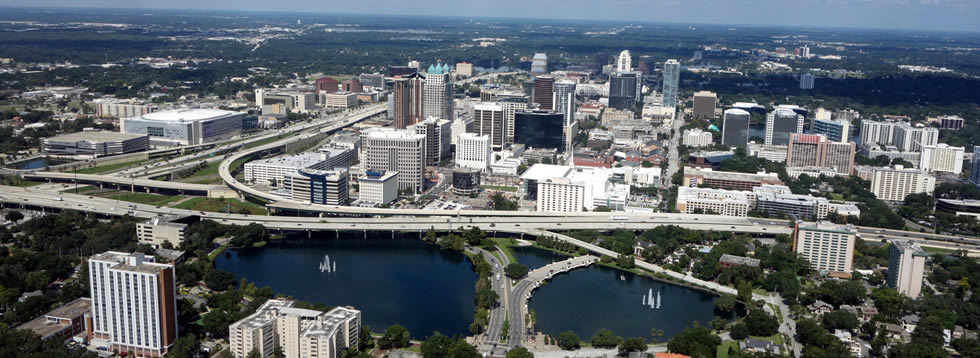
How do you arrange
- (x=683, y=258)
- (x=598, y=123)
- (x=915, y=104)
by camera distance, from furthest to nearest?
(x=915, y=104), (x=598, y=123), (x=683, y=258)

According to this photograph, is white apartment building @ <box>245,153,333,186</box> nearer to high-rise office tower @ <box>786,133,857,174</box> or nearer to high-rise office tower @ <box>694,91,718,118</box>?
high-rise office tower @ <box>786,133,857,174</box>

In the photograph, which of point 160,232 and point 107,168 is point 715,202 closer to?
point 160,232

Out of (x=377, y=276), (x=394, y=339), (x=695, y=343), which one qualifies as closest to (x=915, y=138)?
(x=695, y=343)

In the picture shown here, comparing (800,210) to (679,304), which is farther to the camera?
(800,210)

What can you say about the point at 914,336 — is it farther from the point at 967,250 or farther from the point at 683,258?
the point at 967,250

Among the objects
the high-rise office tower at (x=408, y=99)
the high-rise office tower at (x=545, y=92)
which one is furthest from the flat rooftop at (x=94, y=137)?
the high-rise office tower at (x=545, y=92)

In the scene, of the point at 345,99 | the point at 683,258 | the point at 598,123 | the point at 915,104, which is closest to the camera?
the point at 683,258

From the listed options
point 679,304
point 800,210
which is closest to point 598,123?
point 800,210
